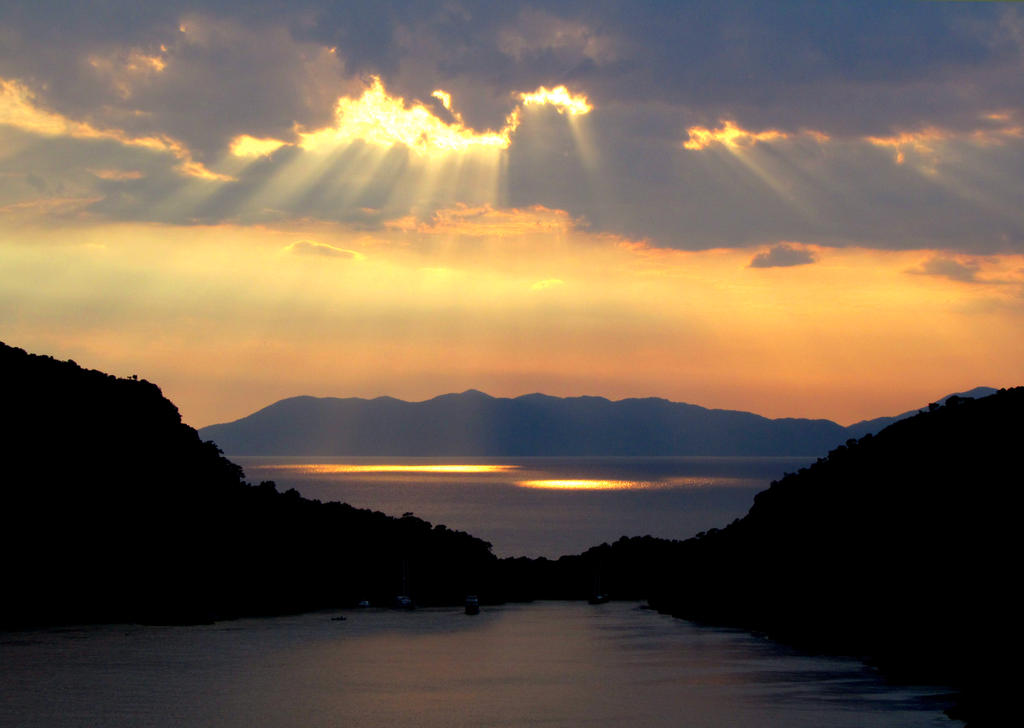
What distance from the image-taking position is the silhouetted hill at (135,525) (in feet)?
315

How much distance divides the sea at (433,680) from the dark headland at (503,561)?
3583mm

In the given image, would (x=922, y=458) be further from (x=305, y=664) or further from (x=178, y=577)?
(x=178, y=577)

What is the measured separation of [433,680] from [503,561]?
228 feet

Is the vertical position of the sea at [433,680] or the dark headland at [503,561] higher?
the dark headland at [503,561]

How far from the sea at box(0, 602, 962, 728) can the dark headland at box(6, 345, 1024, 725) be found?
3.58 metres

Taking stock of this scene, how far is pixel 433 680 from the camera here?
228 feet

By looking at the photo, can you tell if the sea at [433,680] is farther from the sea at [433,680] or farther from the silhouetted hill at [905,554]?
the silhouetted hill at [905,554]

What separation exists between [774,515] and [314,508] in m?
54.0

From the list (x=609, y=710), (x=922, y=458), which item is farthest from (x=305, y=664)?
(x=922, y=458)

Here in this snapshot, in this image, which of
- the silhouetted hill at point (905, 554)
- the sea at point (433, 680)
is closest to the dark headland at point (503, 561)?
the silhouetted hill at point (905, 554)

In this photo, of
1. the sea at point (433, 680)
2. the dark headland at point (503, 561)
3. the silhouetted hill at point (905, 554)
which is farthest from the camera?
the dark headland at point (503, 561)

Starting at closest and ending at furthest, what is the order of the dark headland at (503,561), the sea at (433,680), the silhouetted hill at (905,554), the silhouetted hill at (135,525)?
the sea at (433,680) < the silhouetted hill at (905,554) < the dark headland at (503,561) < the silhouetted hill at (135,525)

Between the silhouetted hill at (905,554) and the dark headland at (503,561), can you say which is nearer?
the silhouetted hill at (905,554)

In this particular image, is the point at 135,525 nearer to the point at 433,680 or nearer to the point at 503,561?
the point at 433,680
